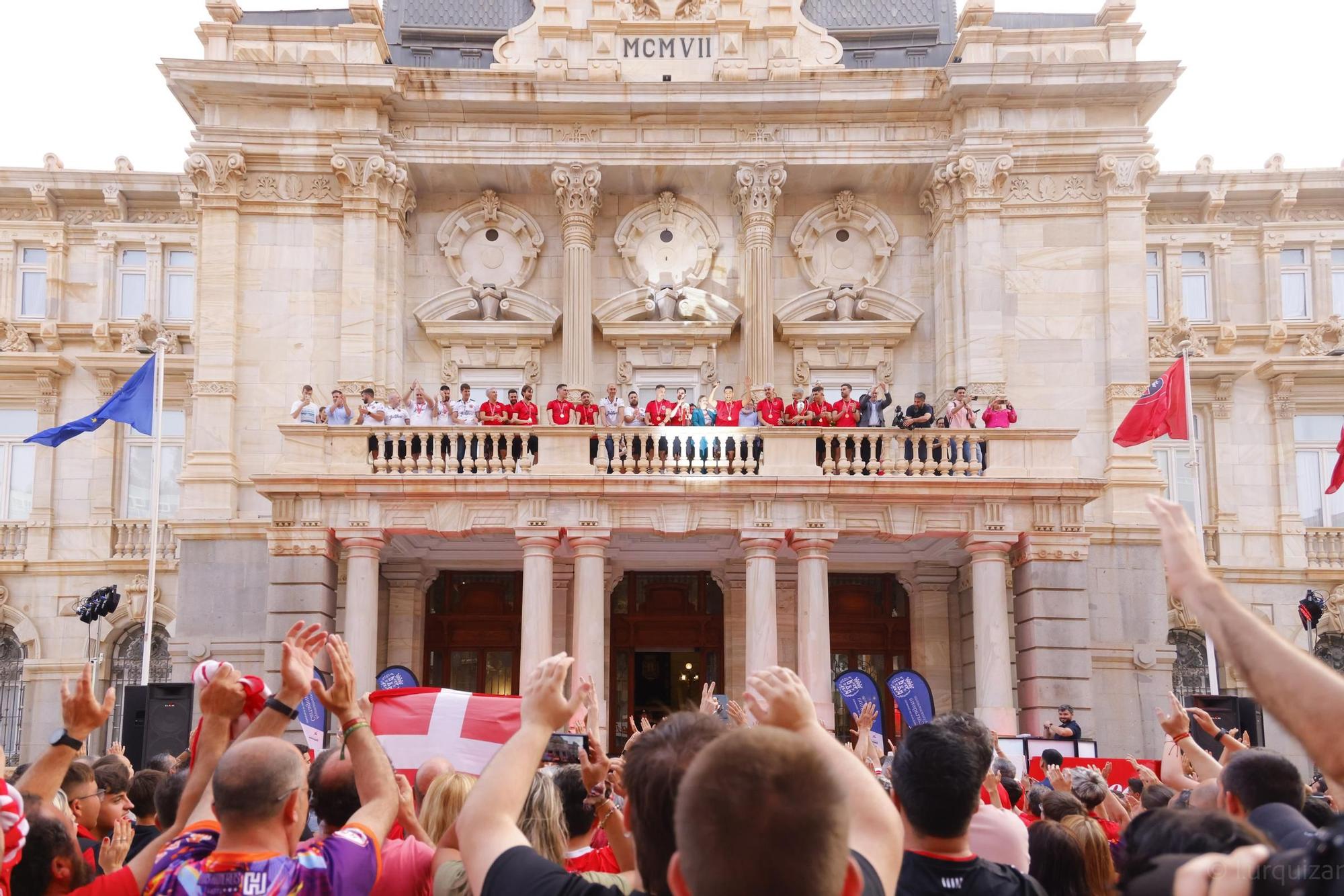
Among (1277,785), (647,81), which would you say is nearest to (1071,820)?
(1277,785)

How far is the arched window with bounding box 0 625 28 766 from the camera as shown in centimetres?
3080

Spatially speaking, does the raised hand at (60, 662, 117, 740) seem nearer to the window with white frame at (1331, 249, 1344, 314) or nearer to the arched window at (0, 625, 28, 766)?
the arched window at (0, 625, 28, 766)

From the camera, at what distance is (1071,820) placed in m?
6.25

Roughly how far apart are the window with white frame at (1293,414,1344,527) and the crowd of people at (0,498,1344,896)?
91.4 feet

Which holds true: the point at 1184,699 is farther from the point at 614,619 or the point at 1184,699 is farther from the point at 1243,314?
the point at 614,619

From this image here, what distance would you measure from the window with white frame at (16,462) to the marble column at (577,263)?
13.8m

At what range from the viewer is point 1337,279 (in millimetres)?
33219

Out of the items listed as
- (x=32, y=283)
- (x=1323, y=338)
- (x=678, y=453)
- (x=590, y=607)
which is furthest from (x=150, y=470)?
(x=1323, y=338)

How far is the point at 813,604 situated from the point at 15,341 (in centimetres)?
2133

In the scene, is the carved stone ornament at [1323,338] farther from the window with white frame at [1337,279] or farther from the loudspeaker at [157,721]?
the loudspeaker at [157,721]

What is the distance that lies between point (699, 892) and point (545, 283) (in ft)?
91.4

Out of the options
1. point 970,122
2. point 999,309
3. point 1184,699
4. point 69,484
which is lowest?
point 1184,699

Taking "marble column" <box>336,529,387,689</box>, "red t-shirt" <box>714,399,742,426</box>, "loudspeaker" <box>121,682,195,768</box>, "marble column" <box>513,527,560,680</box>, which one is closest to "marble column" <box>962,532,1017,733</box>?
"red t-shirt" <box>714,399,742,426</box>

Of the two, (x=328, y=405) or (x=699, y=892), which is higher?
(x=328, y=405)
